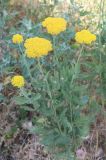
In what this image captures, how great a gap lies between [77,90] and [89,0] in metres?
1.52

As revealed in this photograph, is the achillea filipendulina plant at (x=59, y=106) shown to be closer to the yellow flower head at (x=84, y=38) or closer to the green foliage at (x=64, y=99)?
the green foliage at (x=64, y=99)

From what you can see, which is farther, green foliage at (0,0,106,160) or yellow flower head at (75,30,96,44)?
green foliage at (0,0,106,160)

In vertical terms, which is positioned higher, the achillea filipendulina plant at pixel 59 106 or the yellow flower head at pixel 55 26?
the yellow flower head at pixel 55 26

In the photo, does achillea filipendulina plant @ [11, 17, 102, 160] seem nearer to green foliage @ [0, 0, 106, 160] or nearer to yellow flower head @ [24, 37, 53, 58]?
green foliage @ [0, 0, 106, 160]

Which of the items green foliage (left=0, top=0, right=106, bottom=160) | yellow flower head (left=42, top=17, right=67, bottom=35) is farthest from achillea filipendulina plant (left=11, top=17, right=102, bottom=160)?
yellow flower head (left=42, top=17, right=67, bottom=35)

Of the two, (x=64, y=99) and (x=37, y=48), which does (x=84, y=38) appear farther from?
(x=64, y=99)

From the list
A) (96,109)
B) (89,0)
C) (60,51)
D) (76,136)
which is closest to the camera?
(76,136)

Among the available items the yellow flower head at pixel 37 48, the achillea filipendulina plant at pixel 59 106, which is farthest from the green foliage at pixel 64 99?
the yellow flower head at pixel 37 48

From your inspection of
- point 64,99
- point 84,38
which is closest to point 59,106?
point 64,99

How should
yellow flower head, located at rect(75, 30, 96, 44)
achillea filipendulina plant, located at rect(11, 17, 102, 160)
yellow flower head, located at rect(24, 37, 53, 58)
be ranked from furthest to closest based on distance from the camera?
achillea filipendulina plant, located at rect(11, 17, 102, 160) → yellow flower head, located at rect(75, 30, 96, 44) → yellow flower head, located at rect(24, 37, 53, 58)

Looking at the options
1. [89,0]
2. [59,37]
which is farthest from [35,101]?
[89,0]

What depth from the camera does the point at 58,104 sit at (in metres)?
2.02

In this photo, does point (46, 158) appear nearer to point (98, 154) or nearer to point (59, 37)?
point (98, 154)

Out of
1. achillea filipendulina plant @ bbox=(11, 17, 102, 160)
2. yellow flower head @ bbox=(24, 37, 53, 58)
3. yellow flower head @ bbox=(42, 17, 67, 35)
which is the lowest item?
achillea filipendulina plant @ bbox=(11, 17, 102, 160)
